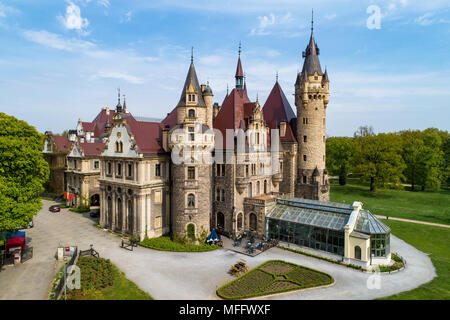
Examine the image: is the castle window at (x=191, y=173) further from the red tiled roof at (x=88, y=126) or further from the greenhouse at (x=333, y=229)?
the red tiled roof at (x=88, y=126)

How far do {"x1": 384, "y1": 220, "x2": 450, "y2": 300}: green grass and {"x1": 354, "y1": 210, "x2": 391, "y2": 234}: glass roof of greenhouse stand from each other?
5775 mm

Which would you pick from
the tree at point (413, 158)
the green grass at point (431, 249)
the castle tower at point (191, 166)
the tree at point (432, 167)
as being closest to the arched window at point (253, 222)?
the castle tower at point (191, 166)

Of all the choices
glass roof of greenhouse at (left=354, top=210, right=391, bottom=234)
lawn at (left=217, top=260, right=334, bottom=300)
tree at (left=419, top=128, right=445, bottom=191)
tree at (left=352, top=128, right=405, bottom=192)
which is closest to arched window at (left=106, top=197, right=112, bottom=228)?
lawn at (left=217, top=260, right=334, bottom=300)

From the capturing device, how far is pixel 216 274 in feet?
87.8

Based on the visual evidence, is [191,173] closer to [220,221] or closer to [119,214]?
[220,221]

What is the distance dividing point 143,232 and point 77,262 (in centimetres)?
864

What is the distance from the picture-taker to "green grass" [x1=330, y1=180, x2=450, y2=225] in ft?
167

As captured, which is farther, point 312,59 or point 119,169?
point 312,59

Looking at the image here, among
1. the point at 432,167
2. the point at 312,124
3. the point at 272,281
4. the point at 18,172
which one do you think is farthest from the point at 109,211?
the point at 432,167

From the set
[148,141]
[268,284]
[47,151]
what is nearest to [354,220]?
[268,284]

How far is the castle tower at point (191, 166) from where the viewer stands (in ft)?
114

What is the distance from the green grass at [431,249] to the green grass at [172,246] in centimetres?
1870

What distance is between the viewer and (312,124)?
4394 centimetres

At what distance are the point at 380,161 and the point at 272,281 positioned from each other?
177 ft
